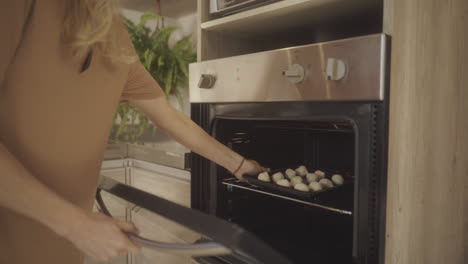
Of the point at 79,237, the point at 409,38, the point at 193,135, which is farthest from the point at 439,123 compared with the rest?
the point at 79,237

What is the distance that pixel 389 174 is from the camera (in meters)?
0.70

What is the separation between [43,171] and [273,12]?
692 millimetres

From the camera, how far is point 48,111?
73 centimetres

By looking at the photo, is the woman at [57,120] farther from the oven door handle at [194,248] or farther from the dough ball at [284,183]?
the dough ball at [284,183]

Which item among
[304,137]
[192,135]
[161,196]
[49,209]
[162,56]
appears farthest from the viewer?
[162,56]

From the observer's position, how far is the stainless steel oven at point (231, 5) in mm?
998

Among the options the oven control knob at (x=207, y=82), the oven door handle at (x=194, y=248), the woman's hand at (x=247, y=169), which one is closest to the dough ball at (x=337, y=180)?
the woman's hand at (x=247, y=169)

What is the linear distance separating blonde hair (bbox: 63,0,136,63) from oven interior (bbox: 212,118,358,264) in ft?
1.45

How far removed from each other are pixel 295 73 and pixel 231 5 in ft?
1.28

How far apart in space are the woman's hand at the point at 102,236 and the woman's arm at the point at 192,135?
49 cm

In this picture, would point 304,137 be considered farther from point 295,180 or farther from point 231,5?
point 231,5

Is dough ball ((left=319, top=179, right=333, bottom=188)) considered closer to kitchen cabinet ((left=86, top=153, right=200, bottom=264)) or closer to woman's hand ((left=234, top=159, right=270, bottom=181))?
woman's hand ((left=234, top=159, right=270, bottom=181))

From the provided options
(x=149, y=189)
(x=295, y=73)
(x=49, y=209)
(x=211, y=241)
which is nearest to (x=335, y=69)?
(x=295, y=73)

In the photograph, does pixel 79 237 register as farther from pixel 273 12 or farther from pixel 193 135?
pixel 273 12
